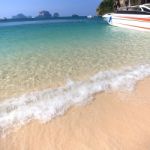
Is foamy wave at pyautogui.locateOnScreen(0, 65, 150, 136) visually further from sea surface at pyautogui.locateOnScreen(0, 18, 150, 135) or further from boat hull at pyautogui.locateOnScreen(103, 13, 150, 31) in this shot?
boat hull at pyautogui.locateOnScreen(103, 13, 150, 31)

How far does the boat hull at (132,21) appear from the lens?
1791 cm

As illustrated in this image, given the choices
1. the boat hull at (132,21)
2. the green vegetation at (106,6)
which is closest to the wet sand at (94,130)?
the boat hull at (132,21)

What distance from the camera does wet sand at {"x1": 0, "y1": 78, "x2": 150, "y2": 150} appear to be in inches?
130

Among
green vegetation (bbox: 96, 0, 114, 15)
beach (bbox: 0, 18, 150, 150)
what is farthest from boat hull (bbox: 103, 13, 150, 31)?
green vegetation (bbox: 96, 0, 114, 15)

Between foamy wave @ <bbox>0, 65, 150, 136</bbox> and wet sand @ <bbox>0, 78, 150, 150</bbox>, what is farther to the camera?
foamy wave @ <bbox>0, 65, 150, 136</bbox>

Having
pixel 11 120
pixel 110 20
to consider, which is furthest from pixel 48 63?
pixel 110 20

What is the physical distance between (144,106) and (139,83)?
53.2 inches

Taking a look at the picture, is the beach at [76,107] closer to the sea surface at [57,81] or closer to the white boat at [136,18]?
the sea surface at [57,81]

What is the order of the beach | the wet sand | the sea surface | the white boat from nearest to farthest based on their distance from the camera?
1. the wet sand
2. the beach
3. the sea surface
4. the white boat

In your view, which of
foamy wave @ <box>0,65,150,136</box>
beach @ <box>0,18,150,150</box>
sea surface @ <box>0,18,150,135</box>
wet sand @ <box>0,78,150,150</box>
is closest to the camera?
wet sand @ <box>0,78,150,150</box>

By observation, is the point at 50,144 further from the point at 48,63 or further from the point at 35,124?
the point at 48,63

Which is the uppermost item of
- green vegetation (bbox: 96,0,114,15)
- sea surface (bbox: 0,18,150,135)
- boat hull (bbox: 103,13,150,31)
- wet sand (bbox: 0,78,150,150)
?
wet sand (bbox: 0,78,150,150)

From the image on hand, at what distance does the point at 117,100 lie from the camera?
186 inches

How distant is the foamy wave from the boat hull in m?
12.4
